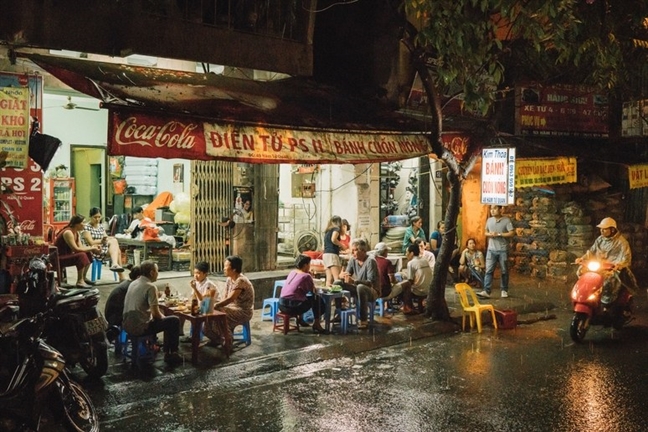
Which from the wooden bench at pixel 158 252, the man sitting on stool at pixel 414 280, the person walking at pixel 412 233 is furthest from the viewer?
the person walking at pixel 412 233

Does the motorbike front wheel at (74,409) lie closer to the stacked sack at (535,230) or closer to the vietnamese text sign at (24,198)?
the vietnamese text sign at (24,198)

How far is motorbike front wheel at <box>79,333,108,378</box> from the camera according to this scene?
8.47 metres

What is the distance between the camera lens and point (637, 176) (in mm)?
17484

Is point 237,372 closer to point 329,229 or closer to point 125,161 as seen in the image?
point 329,229

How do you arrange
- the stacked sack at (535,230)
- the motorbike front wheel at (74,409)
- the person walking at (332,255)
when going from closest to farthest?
the motorbike front wheel at (74,409) → the person walking at (332,255) → the stacked sack at (535,230)

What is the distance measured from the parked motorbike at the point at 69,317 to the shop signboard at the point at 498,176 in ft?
28.7

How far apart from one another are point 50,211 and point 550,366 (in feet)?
40.5

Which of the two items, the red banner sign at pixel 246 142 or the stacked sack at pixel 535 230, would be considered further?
the stacked sack at pixel 535 230

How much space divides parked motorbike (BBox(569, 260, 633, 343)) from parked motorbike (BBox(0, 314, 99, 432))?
329 inches

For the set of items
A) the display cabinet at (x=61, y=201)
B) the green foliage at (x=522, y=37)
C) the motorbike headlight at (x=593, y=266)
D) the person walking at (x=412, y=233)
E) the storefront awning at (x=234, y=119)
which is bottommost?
the motorbike headlight at (x=593, y=266)

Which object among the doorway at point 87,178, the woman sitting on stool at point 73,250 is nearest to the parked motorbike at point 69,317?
the woman sitting on stool at point 73,250

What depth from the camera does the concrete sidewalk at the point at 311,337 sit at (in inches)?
384

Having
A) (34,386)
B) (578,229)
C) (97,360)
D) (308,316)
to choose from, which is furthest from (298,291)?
(578,229)

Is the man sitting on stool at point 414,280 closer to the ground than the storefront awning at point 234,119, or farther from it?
closer to the ground
